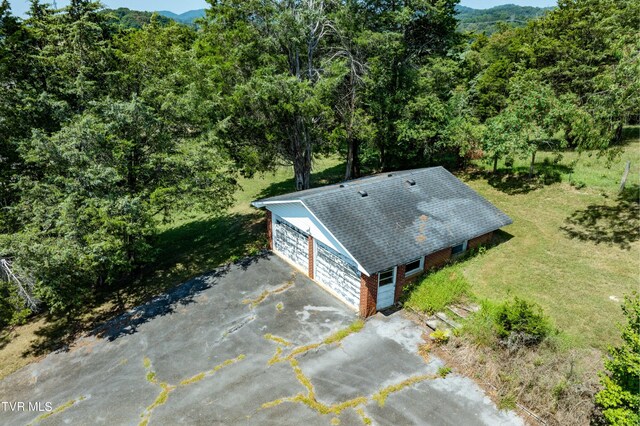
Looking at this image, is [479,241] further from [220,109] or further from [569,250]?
[220,109]

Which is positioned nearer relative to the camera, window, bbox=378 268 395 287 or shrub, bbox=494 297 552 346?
shrub, bbox=494 297 552 346

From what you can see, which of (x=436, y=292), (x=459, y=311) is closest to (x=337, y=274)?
(x=436, y=292)

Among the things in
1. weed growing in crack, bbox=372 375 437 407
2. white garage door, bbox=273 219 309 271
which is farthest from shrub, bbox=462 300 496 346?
white garage door, bbox=273 219 309 271

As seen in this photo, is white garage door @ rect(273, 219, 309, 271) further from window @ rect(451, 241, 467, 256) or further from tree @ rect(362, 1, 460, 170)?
tree @ rect(362, 1, 460, 170)

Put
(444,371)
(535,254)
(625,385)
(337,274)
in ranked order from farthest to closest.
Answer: (535,254)
(337,274)
(444,371)
(625,385)

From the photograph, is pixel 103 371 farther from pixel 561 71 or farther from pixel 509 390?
pixel 561 71

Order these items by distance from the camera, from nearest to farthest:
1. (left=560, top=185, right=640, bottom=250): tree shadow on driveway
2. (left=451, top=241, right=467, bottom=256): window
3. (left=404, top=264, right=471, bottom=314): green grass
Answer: (left=404, top=264, right=471, bottom=314): green grass, (left=451, top=241, right=467, bottom=256): window, (left=560, top=185, right=640, bottom=250): tree shadow on driveway
